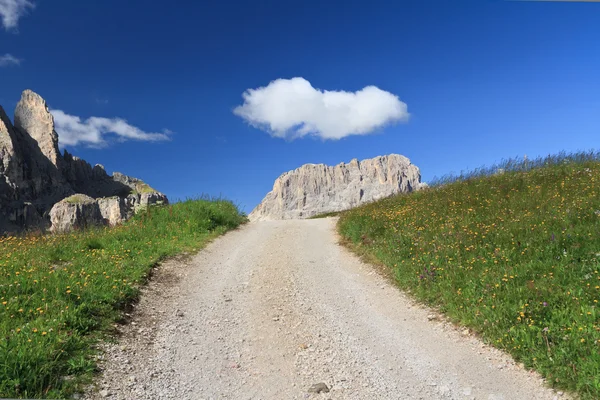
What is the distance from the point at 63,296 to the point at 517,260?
9864 mm

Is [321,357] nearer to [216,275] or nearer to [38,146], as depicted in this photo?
[216,275]

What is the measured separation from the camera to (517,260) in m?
8.24

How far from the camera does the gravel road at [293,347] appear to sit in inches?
199

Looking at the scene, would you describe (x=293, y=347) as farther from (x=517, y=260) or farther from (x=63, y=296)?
(x=517, y=260)

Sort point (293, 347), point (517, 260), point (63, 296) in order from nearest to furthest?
point (293, 347) < point (63, 296) < point (517, 260)

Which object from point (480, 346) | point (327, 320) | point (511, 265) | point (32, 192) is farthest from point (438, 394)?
point (32, 192)

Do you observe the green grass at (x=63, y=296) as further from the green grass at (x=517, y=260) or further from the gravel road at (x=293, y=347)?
the green grass at (x=517, y=260)

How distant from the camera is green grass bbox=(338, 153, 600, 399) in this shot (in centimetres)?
545

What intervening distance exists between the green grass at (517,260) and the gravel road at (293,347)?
39 cm

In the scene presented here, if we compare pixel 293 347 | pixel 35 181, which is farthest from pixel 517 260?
pixel 35 181

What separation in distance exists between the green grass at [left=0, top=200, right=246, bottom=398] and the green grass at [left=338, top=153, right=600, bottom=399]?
6647mm

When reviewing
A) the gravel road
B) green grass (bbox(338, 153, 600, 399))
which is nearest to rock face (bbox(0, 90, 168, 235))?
the gravel road

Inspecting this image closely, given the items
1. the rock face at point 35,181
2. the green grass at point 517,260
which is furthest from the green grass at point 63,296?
the rock face at point 35,181

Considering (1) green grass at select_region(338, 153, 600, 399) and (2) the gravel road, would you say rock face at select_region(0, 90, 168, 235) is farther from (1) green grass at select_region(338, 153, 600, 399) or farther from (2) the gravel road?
(1) green grass at select_region(338, 153, 600, 399)
